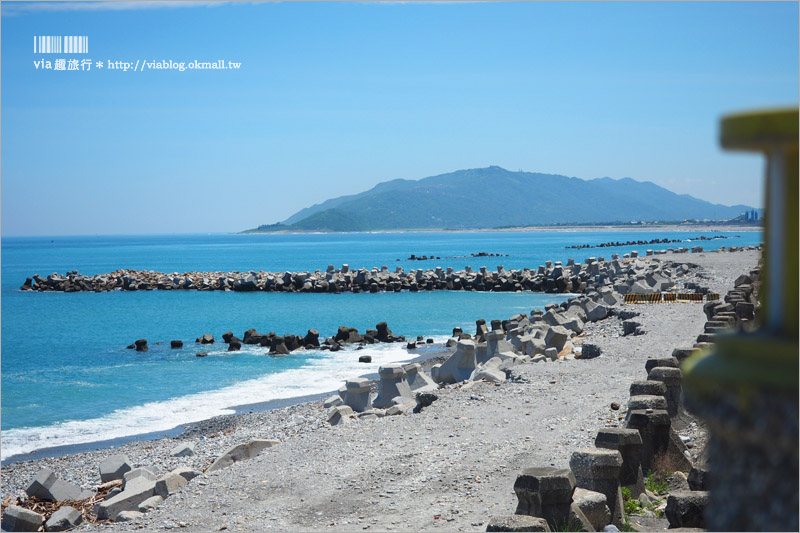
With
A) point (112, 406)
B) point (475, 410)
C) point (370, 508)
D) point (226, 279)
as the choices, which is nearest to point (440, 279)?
point (226, 279)

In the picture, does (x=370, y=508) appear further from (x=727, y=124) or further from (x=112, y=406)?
(x=112, y=406)

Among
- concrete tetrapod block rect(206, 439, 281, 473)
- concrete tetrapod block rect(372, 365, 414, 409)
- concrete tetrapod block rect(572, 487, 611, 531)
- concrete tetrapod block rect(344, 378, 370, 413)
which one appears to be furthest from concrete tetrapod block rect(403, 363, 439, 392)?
concrete tetrapod block rect(572, 487, 611, 531)

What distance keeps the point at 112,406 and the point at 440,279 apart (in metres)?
32.2

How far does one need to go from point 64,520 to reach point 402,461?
4.04 meters

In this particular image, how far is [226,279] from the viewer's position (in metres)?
56.3

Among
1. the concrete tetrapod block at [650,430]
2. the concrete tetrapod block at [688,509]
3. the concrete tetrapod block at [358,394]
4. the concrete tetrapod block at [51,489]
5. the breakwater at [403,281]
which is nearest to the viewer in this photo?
the concrete tetrapod block at [688,509]

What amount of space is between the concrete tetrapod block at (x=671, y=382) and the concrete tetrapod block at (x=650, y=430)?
1169 mm

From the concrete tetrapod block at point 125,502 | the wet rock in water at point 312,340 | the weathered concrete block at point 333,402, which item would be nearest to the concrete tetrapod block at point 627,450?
the concrete tetrapod block at point 125,502

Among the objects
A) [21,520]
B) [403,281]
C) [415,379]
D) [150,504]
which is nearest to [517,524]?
[150,504]

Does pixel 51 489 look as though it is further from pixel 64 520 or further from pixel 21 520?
pixel 64 520

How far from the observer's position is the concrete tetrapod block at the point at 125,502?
887 cm

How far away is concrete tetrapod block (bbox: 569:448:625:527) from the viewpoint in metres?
5.90

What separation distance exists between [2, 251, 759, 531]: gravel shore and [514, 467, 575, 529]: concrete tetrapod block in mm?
958

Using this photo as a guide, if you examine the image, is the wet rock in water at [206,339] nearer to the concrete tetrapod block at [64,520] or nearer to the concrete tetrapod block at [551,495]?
the concrete tetrapod block at [64,520]
